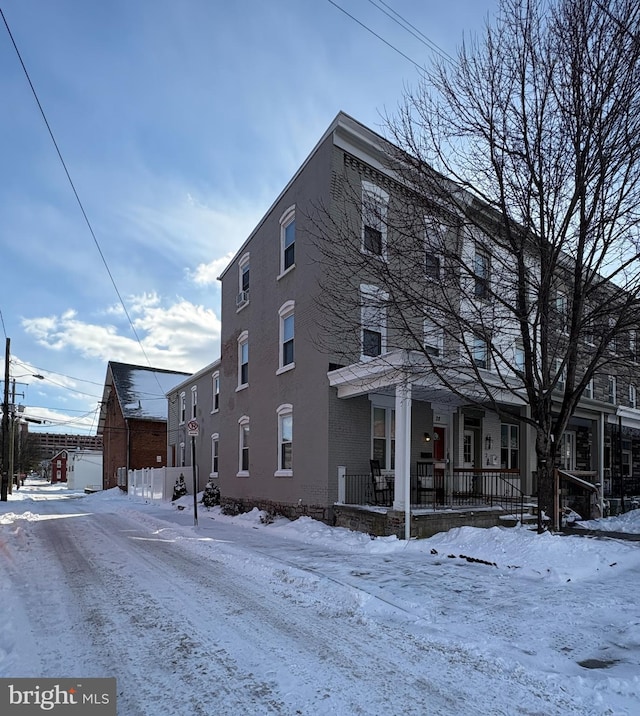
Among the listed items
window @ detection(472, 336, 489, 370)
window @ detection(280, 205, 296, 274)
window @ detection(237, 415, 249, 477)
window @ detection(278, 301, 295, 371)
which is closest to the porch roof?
window @ detection(472, 336, 489, 370)

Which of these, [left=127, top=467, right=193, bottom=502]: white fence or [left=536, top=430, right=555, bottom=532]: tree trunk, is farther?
[left=127, top=467, right=193, bottom=502]: white fence

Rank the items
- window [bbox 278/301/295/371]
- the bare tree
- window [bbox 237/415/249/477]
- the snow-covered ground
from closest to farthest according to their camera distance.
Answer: the snow-covered ground
the bare tree
window [bbox 278/301/295/371]
window [bbox 237/415/249/477]

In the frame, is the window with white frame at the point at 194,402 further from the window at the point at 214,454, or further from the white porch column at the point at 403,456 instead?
the white porch column at the point at 403,456

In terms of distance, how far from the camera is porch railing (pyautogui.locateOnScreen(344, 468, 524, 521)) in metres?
13.9

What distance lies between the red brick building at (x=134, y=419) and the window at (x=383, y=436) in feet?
78.9

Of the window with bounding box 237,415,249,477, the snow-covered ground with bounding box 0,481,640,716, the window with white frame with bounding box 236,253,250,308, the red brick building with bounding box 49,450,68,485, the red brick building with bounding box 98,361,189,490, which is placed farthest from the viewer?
the red brick building with bounding box 49,450,68,485

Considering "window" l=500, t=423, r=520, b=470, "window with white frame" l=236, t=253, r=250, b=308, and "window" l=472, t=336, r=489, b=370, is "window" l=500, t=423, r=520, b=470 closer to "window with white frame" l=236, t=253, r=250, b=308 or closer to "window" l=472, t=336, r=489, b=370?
"window" l=472, t=336, r=489, b=370

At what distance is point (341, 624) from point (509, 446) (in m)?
15.3

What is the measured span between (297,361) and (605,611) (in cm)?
1038

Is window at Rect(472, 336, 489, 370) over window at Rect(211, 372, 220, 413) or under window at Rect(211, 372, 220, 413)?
over

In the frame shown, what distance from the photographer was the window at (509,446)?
19.4m

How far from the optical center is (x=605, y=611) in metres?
6.70

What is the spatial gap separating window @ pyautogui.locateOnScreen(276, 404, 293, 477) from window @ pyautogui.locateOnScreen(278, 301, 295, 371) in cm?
133

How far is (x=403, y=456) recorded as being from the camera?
1163 cm
